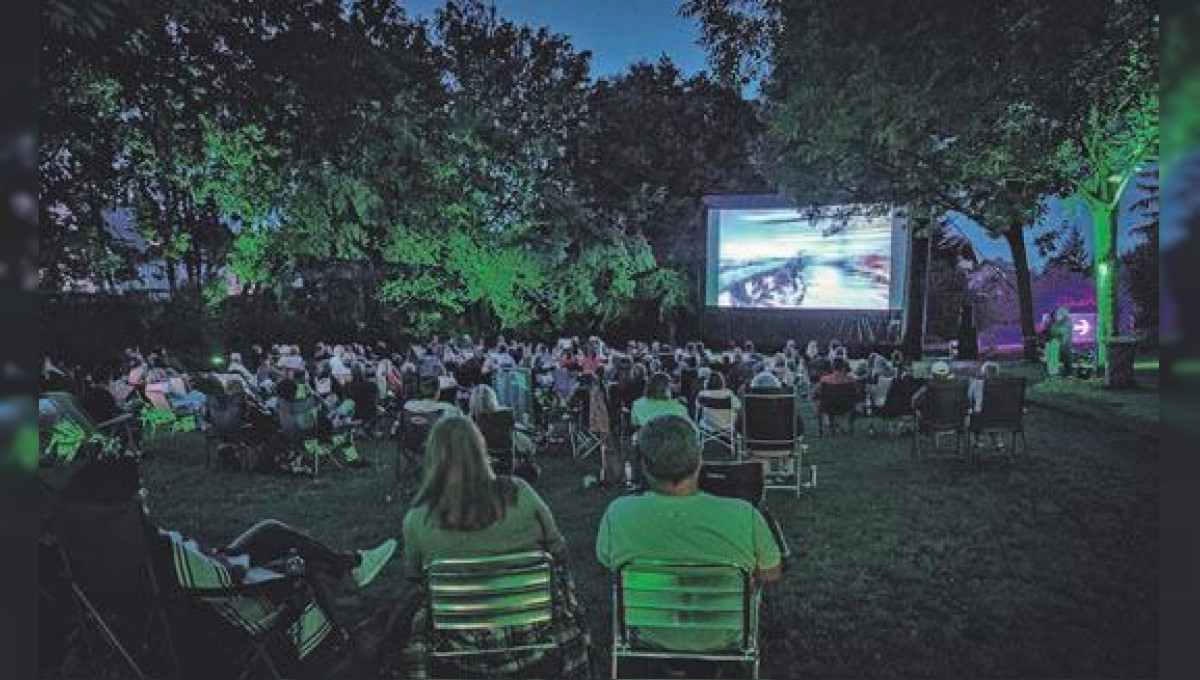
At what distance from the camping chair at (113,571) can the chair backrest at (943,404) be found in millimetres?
8495

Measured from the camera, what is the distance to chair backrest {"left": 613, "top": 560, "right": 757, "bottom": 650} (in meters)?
2.97

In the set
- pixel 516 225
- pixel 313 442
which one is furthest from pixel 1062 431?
pixel 516 225

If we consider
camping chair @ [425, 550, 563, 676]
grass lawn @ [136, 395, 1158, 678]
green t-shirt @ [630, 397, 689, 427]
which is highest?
green t-shirt @ [630, 397, 689, 427]

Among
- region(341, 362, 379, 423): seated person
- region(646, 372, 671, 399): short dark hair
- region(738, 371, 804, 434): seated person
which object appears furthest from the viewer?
region(341, 362, 379, 423): seated person

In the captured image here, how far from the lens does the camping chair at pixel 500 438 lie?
298 inches

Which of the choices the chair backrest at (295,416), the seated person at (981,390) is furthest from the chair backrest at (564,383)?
the seated person at (981,390)

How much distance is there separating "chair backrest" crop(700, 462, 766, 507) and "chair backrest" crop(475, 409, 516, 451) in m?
3.22

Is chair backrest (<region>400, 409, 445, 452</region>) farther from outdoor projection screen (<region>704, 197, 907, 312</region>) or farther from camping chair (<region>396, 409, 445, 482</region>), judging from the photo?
outdoor projection screen (<region>704, 197, 907, 312</region>)

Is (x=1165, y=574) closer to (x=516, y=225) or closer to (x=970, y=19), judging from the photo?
(x=970, y=19)

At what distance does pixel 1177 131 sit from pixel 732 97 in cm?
2933

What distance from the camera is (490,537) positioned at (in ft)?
10.5

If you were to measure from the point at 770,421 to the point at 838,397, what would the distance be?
383 centimetres

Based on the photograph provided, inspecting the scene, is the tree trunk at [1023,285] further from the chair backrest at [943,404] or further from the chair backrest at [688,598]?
the chair backrest at [688,598]

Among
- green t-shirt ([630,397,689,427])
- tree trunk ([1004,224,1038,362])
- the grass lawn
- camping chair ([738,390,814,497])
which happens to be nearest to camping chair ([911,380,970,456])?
the grass lawn
